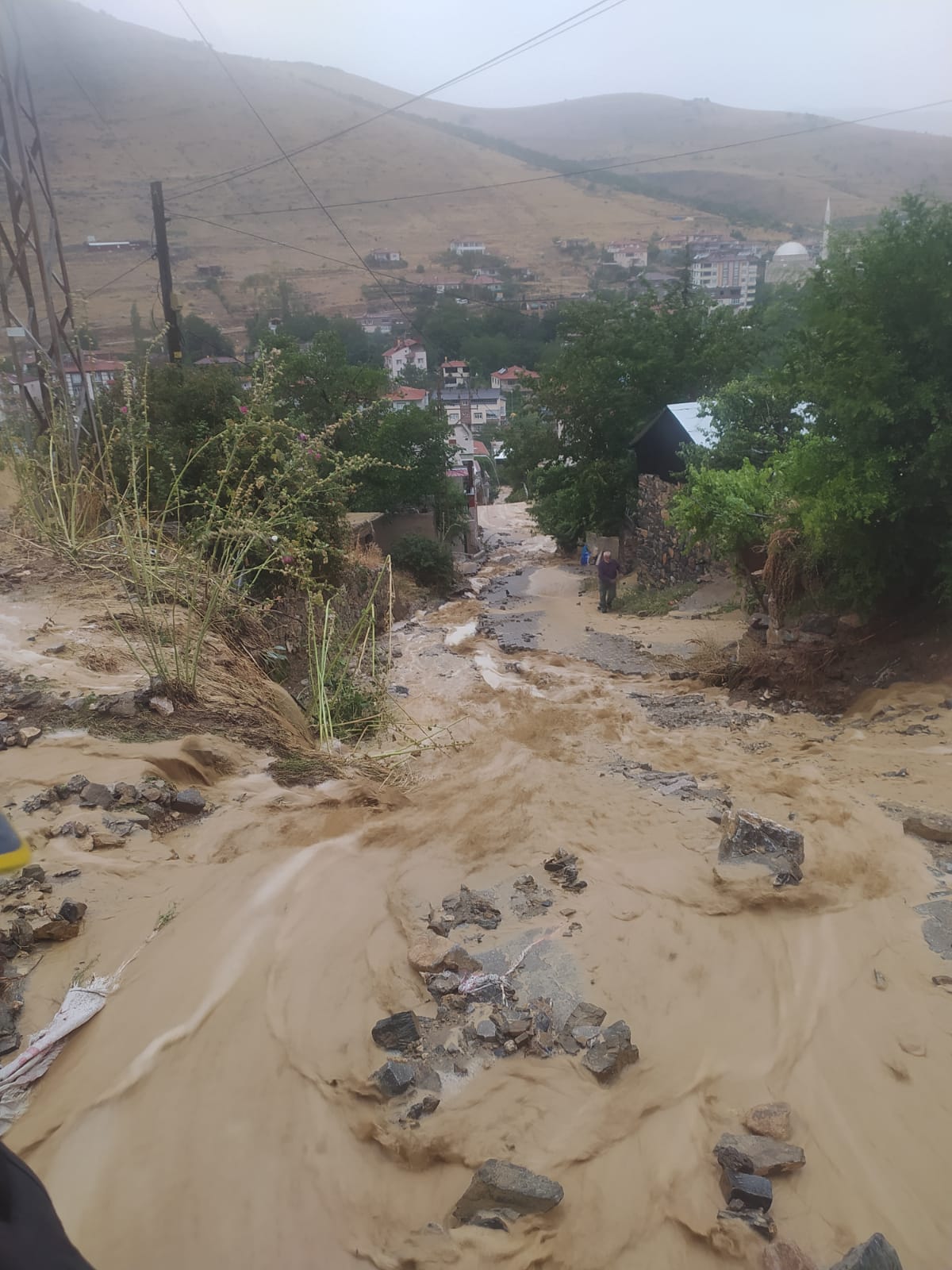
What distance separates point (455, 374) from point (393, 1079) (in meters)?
65.2

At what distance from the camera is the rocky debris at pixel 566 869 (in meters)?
3.84

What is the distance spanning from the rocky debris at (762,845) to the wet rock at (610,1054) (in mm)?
1378

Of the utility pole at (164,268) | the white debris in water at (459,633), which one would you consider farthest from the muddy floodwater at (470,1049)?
the utility pole at (164,268)

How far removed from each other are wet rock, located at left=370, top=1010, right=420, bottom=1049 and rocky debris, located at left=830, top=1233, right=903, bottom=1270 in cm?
136

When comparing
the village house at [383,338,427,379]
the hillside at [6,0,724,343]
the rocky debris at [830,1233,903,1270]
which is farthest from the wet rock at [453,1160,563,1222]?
the hillside at [6,0,724,343]

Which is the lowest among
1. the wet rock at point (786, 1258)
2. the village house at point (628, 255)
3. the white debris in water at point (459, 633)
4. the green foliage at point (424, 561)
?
the green foliage at point (424, 561)

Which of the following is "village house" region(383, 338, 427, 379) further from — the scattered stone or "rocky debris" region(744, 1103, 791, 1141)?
"rocky debris" region(744, 1103, 791, 1141)

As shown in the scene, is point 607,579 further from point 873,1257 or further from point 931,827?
point 873,1257

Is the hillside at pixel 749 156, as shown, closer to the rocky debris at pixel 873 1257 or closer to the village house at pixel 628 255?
the village house at pixel 628 255

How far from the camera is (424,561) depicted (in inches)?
757

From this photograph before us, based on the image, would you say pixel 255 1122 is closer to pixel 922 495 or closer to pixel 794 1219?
pixel 794 1219

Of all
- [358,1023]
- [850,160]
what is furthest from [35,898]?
[850,160]

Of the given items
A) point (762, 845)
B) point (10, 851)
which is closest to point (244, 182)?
point (762, 845)

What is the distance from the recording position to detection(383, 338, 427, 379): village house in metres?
62.0
